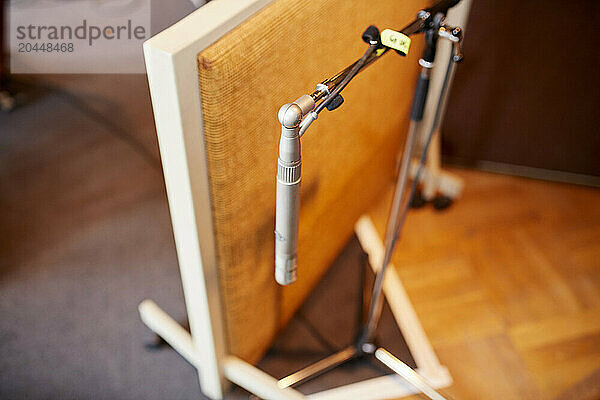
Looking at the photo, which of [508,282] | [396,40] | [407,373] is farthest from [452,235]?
[396,40]

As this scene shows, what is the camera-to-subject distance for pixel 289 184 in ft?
2.39

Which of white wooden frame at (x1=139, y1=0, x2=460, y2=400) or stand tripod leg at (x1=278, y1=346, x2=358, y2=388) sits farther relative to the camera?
stand tripod leg at (x1=278, y1=346, x2=358, y2=388)

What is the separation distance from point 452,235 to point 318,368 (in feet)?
2.17

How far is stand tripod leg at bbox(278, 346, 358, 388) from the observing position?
138 cm

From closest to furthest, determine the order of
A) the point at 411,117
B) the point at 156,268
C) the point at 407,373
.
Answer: the point at 411,117 → the point at 407,373 → the point at 156,268

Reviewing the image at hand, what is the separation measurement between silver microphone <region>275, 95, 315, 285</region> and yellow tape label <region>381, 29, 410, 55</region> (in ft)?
0.61

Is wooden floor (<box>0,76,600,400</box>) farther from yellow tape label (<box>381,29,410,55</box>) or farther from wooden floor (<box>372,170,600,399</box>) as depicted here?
yellow tape label (<box>381,29,410,55</box>)

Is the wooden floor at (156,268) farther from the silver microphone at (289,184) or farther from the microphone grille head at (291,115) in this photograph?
the microphone grille head at (291,115)
